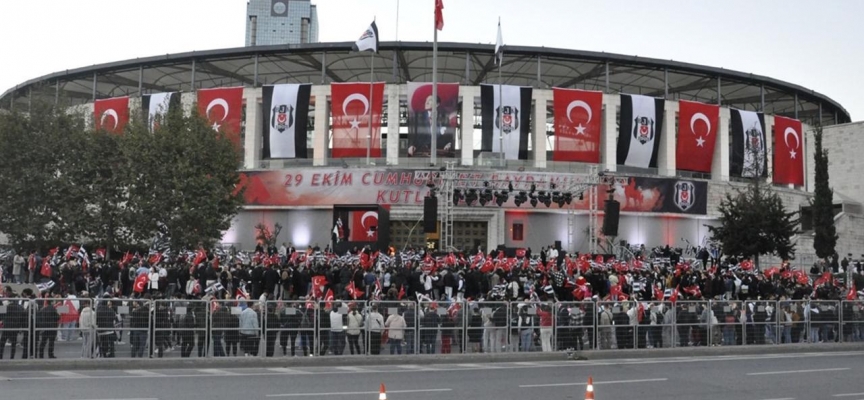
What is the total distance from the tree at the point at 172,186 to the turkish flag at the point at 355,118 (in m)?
12.9

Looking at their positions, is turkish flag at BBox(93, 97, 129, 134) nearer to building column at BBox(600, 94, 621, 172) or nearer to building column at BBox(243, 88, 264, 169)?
building column at BBox(243, 88, 264, 169)

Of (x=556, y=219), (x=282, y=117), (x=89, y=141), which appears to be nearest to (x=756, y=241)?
(x=556, y=219)

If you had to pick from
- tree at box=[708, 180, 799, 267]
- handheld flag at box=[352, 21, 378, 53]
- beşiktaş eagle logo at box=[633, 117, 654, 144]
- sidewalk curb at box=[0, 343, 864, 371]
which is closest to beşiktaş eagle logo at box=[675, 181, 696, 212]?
beşiktaş eagle logo at box=[633, 117, 654, 144]

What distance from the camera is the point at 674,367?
1952 cm

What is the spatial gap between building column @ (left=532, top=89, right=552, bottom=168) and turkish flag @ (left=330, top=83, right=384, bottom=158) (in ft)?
32.7

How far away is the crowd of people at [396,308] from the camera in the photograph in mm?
18406

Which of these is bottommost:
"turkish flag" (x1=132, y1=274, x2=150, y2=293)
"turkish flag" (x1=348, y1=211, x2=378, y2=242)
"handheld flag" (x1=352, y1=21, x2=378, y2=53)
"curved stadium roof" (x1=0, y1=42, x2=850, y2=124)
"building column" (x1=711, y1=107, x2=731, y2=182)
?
"turkish flag" (x1=132, y1=274, x2=150, y2=293)

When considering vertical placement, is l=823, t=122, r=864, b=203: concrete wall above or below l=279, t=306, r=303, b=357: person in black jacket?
above

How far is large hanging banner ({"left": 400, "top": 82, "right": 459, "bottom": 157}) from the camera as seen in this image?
54.2m

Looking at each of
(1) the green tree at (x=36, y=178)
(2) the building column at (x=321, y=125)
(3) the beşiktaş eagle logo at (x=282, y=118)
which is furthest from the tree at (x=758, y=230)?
(1) the green tree at (x=36, y=178)

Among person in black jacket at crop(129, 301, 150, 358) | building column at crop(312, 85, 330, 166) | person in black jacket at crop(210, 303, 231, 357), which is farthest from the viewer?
building column at crop(312, 85, 330, 166)

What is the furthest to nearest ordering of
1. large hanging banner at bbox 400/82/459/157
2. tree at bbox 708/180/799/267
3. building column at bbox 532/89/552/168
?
building column at bbox 532/89/552/168 < large hanging banner at bbox 400/82/459/157 < tree at bbox 708/180/799/267

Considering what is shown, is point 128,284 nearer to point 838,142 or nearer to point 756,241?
point 756,241

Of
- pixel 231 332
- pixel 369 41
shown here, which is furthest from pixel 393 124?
pixel 231 332
